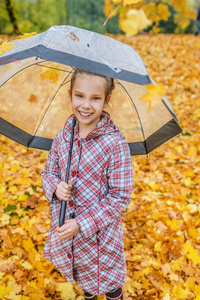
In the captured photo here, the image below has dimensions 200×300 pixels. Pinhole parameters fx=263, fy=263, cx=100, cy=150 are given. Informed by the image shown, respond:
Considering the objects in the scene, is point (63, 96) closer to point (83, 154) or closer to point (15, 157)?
point (83, 154)

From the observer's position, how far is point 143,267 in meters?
2.45

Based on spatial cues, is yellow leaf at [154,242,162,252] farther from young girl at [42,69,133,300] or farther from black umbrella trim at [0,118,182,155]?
black umbrella trim at [0,118,182,155]

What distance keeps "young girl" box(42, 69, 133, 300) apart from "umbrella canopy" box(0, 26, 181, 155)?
20cm

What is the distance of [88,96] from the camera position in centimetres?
147

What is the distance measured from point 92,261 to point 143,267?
3.26 feet

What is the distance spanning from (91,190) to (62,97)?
2.69 ft

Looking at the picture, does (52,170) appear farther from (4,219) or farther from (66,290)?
(4,219)

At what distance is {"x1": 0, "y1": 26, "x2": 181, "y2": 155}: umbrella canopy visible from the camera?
131 centimetres

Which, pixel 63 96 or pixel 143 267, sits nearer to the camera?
pixel 63 96

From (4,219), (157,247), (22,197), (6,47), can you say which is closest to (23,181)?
(22,197)

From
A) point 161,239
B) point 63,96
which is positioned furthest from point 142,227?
point 63,96

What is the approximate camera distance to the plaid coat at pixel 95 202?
5.09 ft

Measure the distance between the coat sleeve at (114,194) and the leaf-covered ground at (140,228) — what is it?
3.46 feet

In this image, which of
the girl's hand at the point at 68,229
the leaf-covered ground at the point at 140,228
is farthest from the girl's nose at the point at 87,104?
the leaf-covered ground at the point at 140,228
